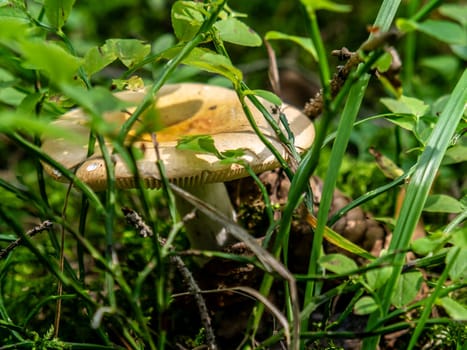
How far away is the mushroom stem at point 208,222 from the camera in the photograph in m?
1.42

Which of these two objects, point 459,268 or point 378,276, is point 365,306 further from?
point 459,268

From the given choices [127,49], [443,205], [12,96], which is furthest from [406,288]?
[12,96]

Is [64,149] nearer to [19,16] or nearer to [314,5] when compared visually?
[19,16]

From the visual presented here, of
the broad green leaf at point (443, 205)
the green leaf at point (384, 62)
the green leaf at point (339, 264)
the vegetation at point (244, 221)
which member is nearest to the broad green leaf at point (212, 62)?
the vegetation at point (244, 221)

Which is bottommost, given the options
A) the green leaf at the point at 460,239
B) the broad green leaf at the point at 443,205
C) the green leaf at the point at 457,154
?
the broad green leaf at the point at 443,205

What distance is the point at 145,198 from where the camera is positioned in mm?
850

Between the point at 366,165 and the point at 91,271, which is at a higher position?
the point at 366,165

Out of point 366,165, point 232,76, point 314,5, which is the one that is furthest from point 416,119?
point 366,165

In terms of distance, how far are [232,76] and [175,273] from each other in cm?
67

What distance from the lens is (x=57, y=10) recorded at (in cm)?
99

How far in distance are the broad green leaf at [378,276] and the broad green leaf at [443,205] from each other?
286mm

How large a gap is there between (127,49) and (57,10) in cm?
13

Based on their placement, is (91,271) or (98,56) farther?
(91,271)

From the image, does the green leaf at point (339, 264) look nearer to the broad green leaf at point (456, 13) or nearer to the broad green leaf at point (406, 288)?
→ the broad green leaf at point (406, 288)
